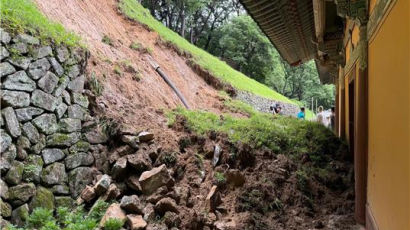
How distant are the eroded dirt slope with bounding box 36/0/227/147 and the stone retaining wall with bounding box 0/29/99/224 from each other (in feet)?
3.11

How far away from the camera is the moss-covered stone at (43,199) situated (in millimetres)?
5059

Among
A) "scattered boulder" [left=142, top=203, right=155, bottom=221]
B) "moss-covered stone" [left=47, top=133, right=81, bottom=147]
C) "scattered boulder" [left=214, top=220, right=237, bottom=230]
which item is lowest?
"scattered boulder" [left=214, top=220, right=237, bottom=230]

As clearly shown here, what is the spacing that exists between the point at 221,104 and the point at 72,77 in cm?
820

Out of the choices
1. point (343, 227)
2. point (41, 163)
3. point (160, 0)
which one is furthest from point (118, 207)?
point (160, 0)

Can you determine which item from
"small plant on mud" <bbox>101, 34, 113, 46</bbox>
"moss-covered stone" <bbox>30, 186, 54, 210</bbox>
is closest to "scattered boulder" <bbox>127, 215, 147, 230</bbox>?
"moss-covered stone" <bbox>30, 186, 54, 210</bbox>

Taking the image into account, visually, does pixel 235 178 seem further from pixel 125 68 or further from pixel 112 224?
pixel 125 68

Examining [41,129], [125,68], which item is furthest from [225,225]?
[125,68]

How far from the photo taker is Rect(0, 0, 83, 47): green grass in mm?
5373

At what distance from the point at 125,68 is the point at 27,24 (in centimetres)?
419

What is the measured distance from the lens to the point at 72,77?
6.32 metres

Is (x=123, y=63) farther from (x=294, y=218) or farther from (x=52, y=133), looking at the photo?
(x=294, y=218)

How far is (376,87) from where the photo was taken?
388 centimetres

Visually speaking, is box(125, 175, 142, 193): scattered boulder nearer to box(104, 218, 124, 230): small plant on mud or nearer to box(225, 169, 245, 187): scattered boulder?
box(104, 218, 124, 230): small plant on mud

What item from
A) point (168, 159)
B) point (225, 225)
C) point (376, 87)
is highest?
point (376, 87)
